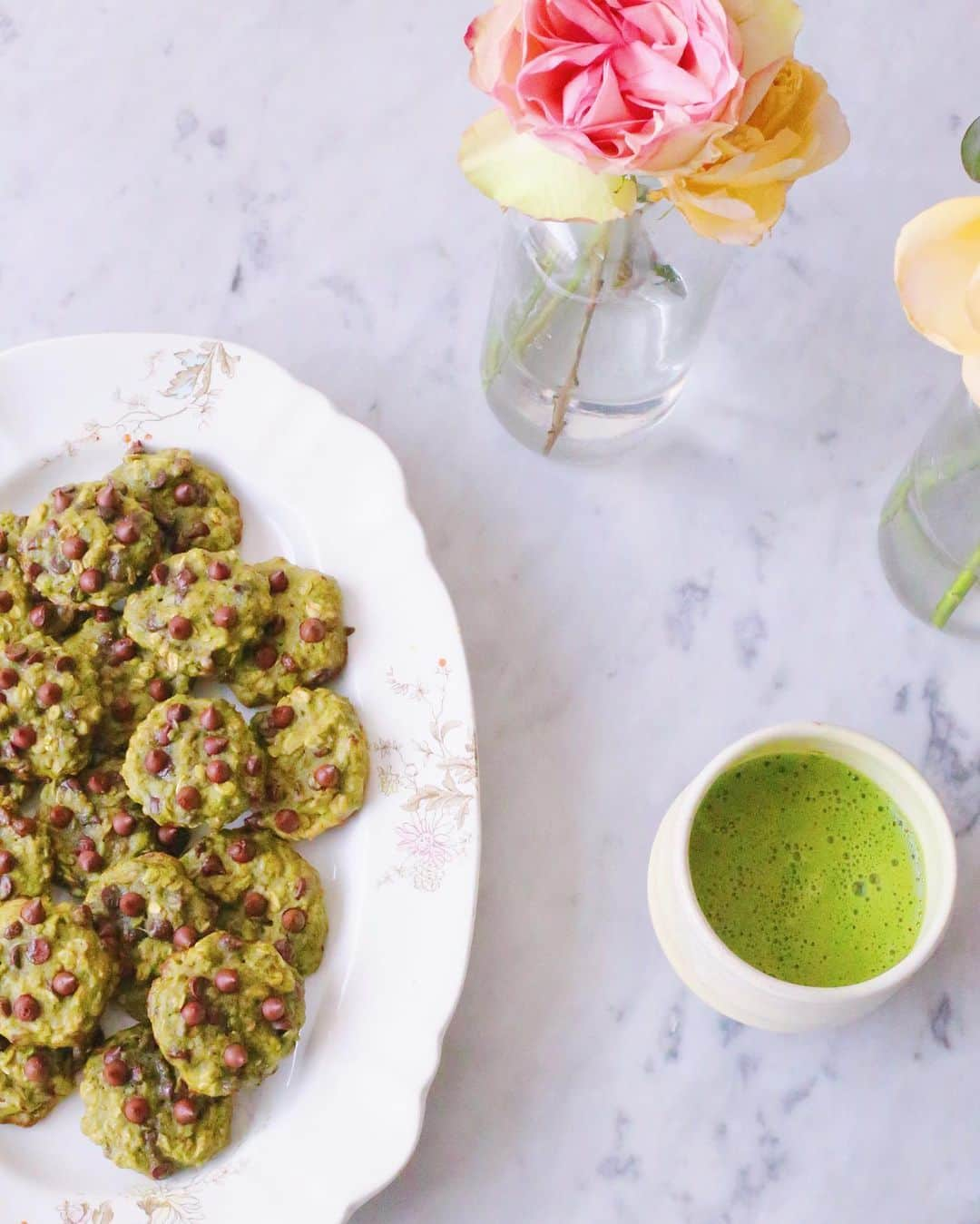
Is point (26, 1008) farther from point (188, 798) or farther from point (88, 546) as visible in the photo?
point (88, 546)

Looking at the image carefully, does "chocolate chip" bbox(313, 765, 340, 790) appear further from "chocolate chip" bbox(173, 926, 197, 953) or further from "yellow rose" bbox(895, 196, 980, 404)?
"yellow rose" bbox(895, 196, 980, 404)

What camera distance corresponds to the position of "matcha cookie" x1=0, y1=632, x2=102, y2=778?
1346 millimetres

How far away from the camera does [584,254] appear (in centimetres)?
132

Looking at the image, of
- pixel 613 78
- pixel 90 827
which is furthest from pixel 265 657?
pixel 613 78

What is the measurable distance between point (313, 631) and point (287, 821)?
0.64 ft

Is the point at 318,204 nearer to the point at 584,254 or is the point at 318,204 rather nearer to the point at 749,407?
the point at 584,254

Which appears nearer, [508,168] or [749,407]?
[508,168]

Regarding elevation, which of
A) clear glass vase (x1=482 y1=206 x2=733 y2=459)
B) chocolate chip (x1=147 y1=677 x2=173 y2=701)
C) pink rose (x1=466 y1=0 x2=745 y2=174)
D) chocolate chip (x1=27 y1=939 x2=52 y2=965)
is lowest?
chocolate chip (x1=27 y1=939 x2=52 y2=965)

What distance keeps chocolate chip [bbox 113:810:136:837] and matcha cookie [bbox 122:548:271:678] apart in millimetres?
153

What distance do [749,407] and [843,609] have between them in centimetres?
27

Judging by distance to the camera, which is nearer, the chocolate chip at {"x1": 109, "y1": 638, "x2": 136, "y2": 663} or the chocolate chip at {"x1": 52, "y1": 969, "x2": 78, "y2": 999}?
the chocolate chip at {"x1": 52, "y1": 969, "x2": 78, "y2": 999}

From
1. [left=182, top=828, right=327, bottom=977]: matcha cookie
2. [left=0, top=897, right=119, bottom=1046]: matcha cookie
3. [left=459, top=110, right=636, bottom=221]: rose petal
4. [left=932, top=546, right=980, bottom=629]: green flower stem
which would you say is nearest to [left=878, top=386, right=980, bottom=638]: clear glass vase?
[left=932, top=546, right=980, bottom=629]: green flower stem

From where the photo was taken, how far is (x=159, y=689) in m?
1.38

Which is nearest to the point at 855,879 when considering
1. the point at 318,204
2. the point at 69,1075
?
the point at 69,1075
